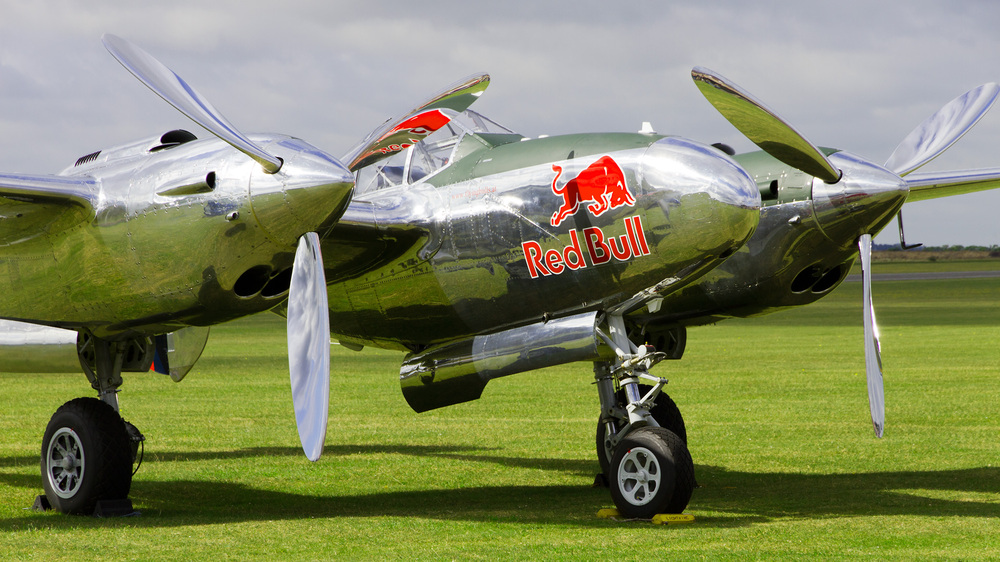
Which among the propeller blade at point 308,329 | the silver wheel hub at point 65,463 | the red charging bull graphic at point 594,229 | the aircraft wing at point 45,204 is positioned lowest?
the silver wheel hub at point 65,463

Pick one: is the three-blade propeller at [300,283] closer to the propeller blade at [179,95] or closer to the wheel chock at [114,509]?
the propeller blade at [179,95]

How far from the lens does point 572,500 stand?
12.1 m

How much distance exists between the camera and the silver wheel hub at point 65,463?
10.8 m

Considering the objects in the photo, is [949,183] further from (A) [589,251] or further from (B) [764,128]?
(A) [589,251]

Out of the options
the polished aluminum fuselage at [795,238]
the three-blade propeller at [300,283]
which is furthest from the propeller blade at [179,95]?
the polished aluminum fuselage at [795,238]

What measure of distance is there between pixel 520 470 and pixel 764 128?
19.8 ft

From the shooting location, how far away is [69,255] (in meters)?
10.2

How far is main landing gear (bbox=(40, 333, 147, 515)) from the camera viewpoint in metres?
10.6

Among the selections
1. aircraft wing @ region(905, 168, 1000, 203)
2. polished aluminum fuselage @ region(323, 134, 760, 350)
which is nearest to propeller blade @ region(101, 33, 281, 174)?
polished aluminum fuselage @ region(323, 134, 760, 350)

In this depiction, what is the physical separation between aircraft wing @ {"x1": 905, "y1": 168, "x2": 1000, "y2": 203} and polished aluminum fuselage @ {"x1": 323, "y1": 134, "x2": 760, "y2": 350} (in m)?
3.87

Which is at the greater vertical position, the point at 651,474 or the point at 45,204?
the point at 45,204

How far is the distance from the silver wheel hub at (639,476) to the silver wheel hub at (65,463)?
5.17 metres

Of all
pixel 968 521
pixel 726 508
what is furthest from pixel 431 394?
pixel 968 521

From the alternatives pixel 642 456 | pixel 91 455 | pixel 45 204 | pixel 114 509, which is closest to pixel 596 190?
pixel 642 456
